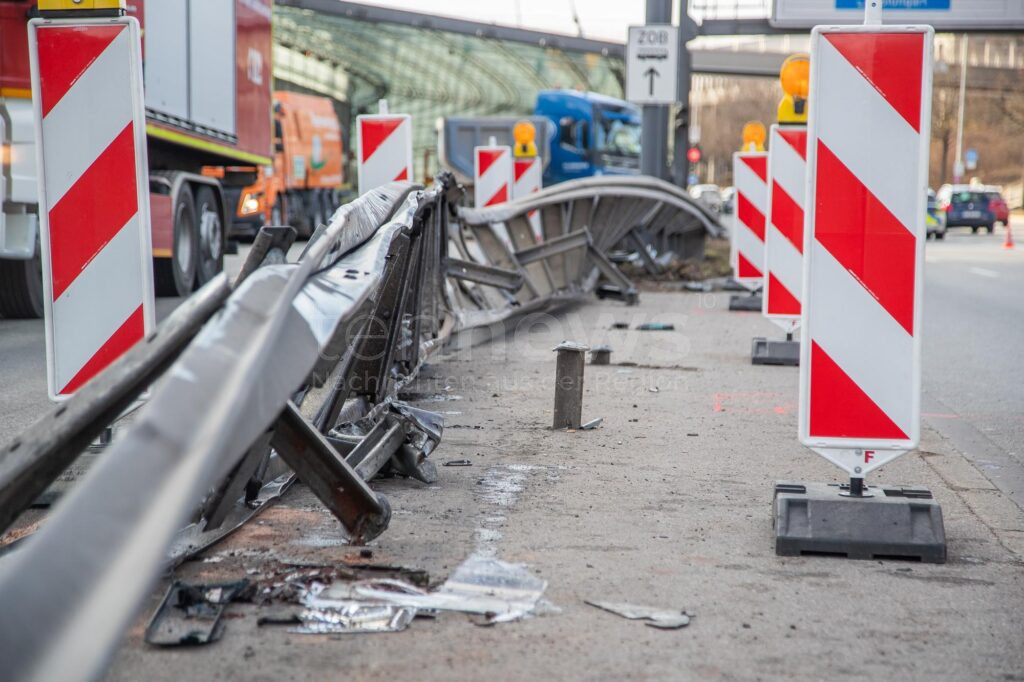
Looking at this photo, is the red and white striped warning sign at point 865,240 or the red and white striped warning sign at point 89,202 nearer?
the red and white striped warning sign at point 865,240

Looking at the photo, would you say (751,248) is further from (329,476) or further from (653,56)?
(329,476)

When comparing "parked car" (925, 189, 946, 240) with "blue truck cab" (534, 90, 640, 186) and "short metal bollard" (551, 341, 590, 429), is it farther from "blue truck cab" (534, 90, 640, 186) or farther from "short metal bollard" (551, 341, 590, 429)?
"short metal bollard" (551, 341, 590, 429)

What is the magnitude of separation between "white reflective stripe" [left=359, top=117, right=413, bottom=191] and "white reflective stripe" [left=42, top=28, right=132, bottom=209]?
4.77 m

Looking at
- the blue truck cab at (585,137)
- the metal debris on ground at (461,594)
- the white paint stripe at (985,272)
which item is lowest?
the white paint stripe at (985,272)

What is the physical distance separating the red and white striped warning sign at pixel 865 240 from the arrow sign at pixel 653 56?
14.4m

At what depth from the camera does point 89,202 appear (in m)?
5.26

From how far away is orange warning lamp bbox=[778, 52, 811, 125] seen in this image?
9.05m

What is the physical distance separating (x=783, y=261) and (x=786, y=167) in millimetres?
711

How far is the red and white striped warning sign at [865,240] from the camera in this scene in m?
4.37

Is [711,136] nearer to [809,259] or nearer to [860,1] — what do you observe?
[860,1]

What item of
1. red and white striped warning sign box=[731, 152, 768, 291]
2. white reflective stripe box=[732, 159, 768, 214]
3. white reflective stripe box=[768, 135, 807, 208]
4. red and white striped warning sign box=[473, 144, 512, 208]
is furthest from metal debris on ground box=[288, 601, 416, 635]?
red and white striped warning sign box=[473, 144, 512, 208]

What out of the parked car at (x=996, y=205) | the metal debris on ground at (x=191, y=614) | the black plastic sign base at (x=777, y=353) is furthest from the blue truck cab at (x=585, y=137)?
the metal debris on ground at (x=191, y=614)

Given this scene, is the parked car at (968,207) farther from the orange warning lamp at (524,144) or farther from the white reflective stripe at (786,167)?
the white reflective stripe at (786,167)

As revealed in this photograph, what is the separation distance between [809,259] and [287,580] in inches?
81.7
